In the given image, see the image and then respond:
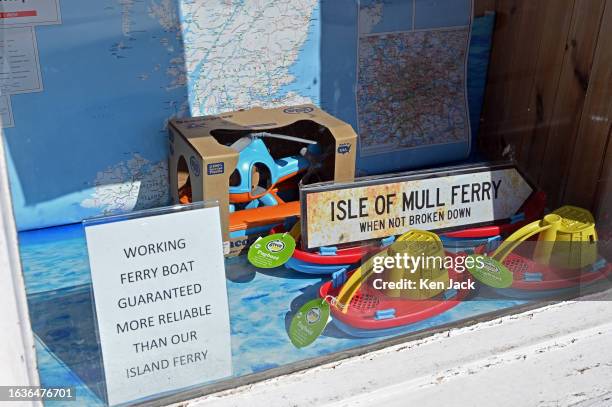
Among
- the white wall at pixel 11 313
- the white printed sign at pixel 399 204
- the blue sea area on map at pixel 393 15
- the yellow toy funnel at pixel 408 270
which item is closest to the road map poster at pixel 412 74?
the blue sea area on map at pixel 393 15

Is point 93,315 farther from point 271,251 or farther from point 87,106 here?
point 87,106

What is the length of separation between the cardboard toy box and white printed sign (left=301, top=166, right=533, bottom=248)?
13cm

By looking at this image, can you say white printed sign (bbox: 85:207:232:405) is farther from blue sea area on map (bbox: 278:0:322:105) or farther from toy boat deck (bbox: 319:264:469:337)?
blue sea area on map (bbox: 278:0:322:105)

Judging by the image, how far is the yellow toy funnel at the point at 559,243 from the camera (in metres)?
1.66

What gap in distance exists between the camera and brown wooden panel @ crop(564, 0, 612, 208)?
5.69 feet

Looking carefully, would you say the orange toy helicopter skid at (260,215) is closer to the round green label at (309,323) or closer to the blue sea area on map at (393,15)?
the round green label at (309,323)

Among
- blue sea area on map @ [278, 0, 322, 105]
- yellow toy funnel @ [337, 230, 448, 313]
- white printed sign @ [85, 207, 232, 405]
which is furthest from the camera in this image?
blue sea area on map @ [278, 0, 322, 105]

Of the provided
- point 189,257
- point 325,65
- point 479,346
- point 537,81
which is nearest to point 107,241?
point 189,257

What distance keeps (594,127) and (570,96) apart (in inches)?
6.4

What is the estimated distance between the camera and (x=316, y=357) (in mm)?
1325

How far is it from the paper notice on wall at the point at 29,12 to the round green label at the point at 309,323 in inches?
40.3

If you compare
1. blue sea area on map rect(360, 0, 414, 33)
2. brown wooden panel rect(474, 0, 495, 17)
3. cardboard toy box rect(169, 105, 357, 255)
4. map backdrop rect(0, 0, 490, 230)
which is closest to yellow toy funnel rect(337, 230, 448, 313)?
cardboard toy box rect(169, 105, 357, 255)

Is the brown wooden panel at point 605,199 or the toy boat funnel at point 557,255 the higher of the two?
the brown wooden panel at point 605,199

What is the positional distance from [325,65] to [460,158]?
62 centimetres
